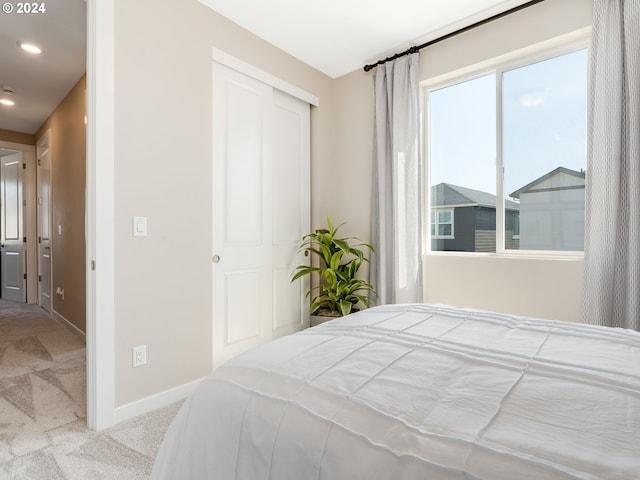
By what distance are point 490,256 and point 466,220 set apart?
0.40m

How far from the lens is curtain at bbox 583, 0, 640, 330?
200 cm

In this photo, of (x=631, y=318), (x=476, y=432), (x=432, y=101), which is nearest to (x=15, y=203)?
(x=432, y=101)

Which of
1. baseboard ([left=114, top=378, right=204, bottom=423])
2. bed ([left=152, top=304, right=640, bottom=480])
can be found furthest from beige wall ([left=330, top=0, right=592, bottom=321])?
baseboard ([left=114, top=378, right=204, bottom=423])

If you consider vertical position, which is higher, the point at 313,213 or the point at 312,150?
the point at 312,150

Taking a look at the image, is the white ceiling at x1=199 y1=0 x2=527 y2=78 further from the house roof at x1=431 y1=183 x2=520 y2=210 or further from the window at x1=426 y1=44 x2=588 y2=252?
the house roof at x1=431 y1=183 x2=520 y2=210

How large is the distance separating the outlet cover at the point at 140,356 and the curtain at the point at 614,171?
268 centimetres

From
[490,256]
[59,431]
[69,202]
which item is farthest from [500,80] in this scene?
[69,202]

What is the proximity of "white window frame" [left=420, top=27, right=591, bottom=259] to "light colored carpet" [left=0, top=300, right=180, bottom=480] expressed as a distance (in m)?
2.44

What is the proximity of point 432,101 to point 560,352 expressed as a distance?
2.63 metres

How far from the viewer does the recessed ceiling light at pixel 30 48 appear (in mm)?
2886

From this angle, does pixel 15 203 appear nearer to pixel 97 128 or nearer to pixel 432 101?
pixel 97 128

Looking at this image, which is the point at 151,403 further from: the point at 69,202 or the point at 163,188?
the point at 69,202

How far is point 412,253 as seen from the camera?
2.94 m

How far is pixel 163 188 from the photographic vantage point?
6.98ft
